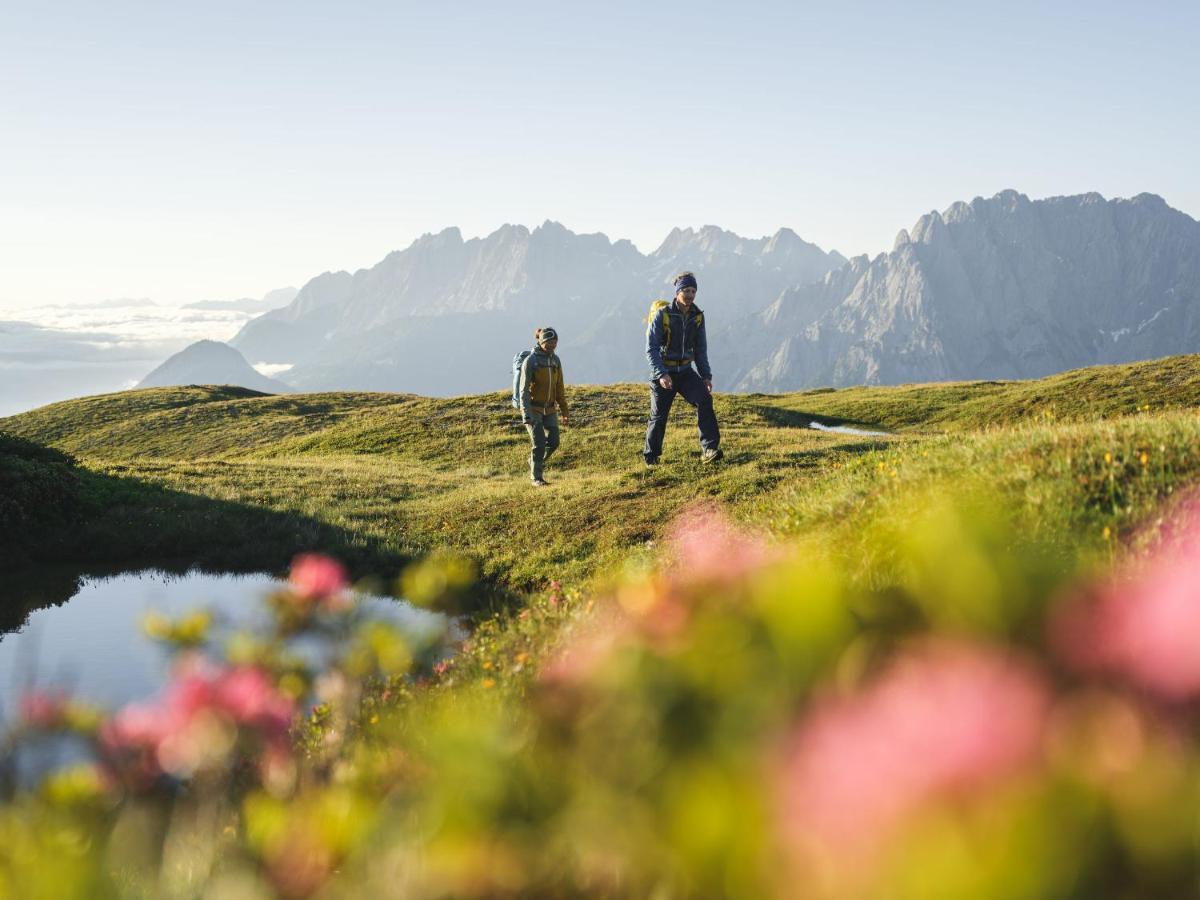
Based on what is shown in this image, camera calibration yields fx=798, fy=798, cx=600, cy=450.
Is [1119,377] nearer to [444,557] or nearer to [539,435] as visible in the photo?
[539,435]

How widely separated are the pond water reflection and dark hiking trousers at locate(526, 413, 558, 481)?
8.08 metres

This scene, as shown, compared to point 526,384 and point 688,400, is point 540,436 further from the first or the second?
point 688,400

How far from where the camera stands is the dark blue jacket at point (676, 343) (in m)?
17.2

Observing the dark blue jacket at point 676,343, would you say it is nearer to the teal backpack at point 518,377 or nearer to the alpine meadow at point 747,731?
the teal backpack at point 518,377

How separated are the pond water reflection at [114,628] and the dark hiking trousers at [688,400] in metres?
7.58

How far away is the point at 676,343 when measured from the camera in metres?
17.3

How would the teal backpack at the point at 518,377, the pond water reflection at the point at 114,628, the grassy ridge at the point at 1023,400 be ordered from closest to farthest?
the pond water reflection at the point at 114,628, the teal backpack at the point at 518,377, the grassy ridge at the point at 1023,400

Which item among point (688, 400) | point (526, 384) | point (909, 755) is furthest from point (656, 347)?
point (909, 755)

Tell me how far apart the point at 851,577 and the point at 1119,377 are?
53247mm

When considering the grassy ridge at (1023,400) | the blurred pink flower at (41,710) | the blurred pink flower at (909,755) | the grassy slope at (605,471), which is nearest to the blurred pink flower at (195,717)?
the blurred pink flower at (41,710)

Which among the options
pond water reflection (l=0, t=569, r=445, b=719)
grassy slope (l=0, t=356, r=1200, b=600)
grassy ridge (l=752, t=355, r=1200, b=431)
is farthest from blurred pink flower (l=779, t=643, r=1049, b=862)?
grassy ridge (l=752, t=355, r=1200, b=431)

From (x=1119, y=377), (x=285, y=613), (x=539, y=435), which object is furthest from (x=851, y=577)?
(x=1119, y=377)

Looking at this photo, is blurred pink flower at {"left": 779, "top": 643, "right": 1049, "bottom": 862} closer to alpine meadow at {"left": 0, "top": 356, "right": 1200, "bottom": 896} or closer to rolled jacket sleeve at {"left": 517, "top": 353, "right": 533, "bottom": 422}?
alpine meadow at {"left": 0, "top": 356, "right": 1200, "bottom": 896}

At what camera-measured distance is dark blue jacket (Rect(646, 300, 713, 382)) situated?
56.6 ft
